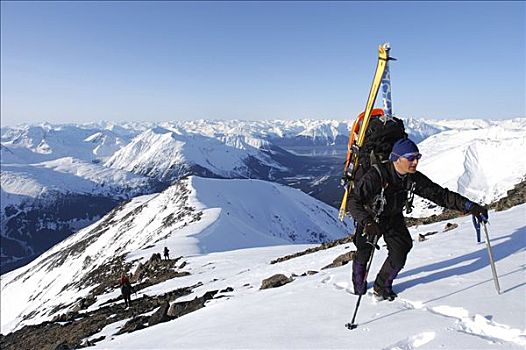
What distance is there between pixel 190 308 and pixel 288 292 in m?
4.66

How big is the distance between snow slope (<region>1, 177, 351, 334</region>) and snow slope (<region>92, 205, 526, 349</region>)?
3628cm

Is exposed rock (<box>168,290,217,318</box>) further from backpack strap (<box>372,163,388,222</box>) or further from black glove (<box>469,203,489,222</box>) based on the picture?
black glove (<box>469,203,489,222</box>)

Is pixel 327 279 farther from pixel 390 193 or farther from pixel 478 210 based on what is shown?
pixel 478 210

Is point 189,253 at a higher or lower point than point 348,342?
lower

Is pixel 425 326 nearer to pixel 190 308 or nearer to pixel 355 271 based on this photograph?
pixel 355 271

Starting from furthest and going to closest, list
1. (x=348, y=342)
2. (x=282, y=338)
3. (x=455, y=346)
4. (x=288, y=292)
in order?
(x=288, y=292)
(x=282, y=338)
(x=348, y=342)
(x=455, y=346)

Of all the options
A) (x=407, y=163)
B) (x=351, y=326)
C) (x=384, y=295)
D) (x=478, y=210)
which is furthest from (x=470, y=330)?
(x=407, y=163)

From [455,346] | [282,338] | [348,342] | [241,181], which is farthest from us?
[241,181]

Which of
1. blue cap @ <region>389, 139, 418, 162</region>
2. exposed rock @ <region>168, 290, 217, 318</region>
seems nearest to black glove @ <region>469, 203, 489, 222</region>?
blue cap @ <region>389, 139, 418, 162</region>

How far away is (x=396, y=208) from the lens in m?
6.42

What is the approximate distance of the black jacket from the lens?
6168 millimetres

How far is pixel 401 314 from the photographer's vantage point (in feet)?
19.5

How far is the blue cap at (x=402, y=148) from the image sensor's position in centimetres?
592

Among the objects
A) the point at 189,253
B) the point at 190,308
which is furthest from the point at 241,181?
the point at 190,308
